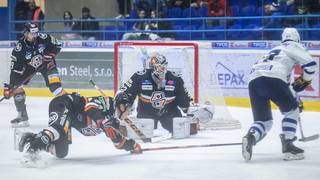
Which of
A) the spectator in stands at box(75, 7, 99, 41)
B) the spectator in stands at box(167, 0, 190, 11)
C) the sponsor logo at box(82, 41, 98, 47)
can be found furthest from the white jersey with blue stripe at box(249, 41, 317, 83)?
the spectator in stands at box(75, 7, 99, 41)

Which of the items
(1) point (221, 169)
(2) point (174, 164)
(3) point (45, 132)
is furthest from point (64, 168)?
(1) point (221, 169)

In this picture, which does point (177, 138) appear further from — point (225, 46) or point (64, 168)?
point (225, 46)

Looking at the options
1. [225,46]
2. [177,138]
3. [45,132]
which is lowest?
[177,138]

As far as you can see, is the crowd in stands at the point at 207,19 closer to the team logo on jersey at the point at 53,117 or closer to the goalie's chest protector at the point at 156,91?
the goalie's chest protector at the point at 156,91

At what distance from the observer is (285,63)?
3.28m

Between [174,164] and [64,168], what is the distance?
2.61 feet

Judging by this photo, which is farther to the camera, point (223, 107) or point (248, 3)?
point (248, 3)

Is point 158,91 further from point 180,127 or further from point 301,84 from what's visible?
point 301,84

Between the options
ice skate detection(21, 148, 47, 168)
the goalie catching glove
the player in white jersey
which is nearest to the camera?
ice skate detection(21, 148, 47, 168)

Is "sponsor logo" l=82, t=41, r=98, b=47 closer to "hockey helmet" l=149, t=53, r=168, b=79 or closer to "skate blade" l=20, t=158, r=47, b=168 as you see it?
"hockey helmet" l=149, t=53, r=168, b=79

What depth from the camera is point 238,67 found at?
6664mm

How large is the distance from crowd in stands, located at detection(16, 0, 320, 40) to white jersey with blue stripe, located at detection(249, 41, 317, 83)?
3.33 m

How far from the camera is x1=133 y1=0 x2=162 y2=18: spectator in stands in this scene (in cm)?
762

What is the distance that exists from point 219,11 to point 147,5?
4.39 feet
